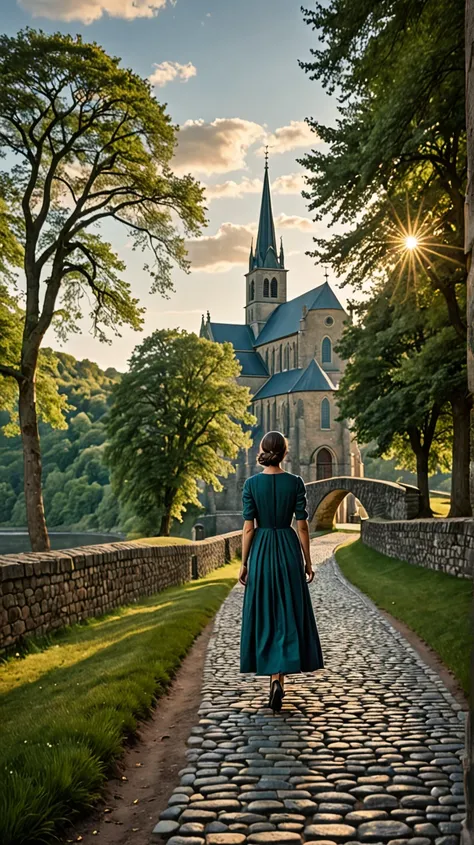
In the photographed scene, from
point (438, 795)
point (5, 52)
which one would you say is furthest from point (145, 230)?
point (438, 795)

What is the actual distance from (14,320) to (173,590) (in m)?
9.13

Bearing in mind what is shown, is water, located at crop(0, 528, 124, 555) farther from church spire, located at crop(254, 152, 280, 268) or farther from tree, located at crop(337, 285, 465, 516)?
church spire, located at crop(254, 152, 280, 268)

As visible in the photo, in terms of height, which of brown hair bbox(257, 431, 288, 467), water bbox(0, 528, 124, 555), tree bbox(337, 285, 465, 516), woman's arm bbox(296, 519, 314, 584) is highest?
tree bbox(337, 285, 465, 516)

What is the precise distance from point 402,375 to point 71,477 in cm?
7255

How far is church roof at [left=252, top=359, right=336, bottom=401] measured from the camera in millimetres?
68188

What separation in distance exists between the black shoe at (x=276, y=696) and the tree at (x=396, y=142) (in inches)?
321

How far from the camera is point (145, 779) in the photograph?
4699 millimetres

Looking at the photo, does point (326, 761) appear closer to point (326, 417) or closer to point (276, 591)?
point (276, 591)

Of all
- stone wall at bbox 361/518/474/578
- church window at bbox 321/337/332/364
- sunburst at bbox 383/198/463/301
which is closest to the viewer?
stone wall at bbox 361/518/474/578

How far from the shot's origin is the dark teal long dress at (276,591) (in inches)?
238

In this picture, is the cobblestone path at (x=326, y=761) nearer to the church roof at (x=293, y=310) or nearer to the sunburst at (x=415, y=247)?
the sunburst at (x=415, y=247)

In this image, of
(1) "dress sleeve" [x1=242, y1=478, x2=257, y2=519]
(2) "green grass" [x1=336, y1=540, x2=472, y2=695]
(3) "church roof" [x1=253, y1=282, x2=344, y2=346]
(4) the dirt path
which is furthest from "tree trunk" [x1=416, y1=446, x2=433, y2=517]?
(3) "church roof" [x1=253, y1=282, x2=344, y2=346]

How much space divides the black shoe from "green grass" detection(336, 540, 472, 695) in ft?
6.14

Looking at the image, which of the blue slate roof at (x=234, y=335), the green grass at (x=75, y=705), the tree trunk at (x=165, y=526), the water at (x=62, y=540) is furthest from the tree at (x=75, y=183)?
the blue slate roof at (x=234, y=335)
